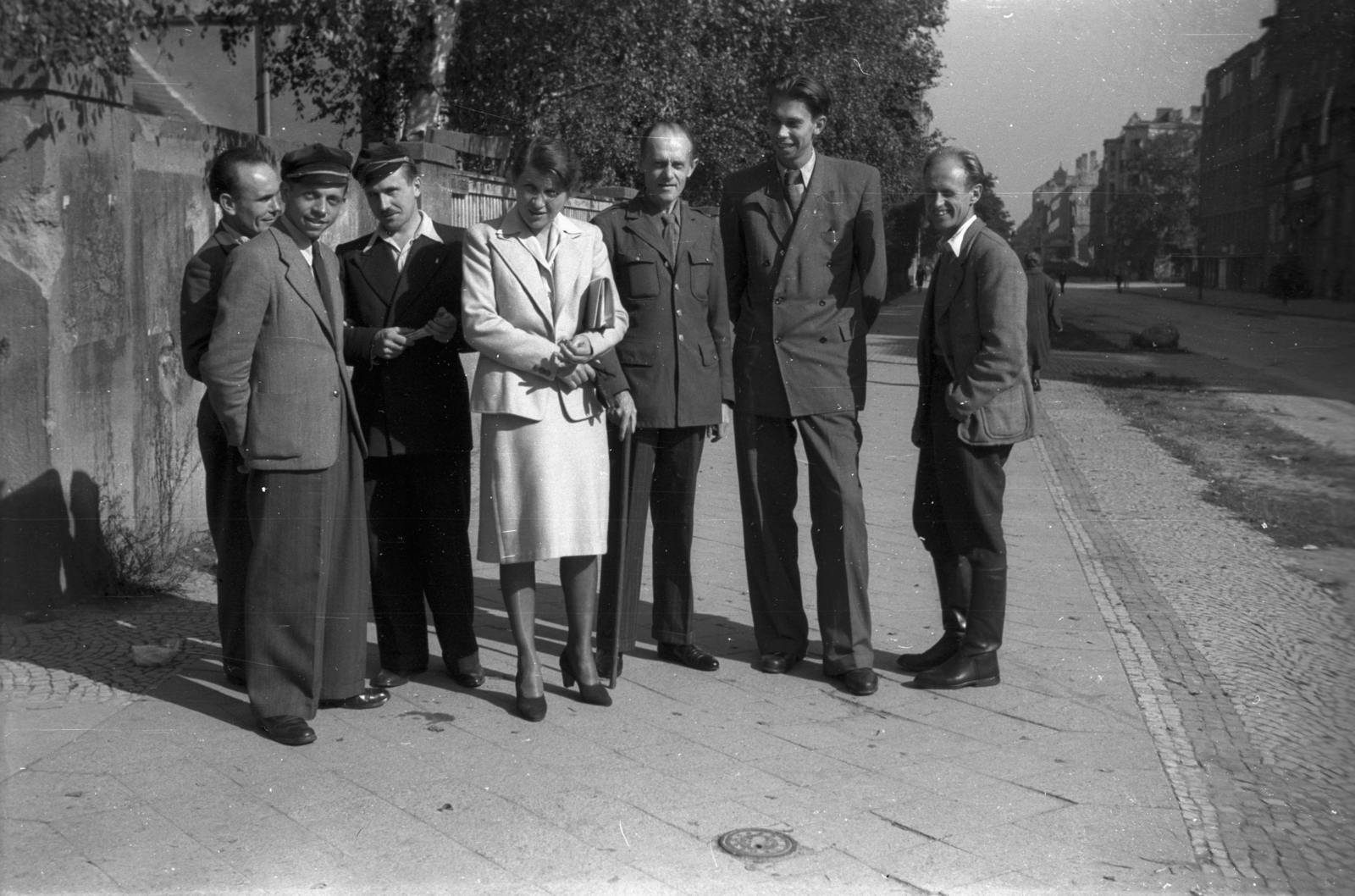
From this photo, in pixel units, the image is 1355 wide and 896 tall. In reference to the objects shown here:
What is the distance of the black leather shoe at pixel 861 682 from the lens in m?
4.54

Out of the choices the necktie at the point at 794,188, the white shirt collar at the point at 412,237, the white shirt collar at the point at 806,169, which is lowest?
the white shirt collar at the point at 412,237

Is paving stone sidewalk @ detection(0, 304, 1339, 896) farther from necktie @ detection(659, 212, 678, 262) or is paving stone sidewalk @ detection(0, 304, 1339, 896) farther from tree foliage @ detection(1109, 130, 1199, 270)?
tree foliage @ detection(1109, 130, 1199, 270)

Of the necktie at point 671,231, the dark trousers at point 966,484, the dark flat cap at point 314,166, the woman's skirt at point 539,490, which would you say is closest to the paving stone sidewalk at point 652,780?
the dark trousers at point 966,484

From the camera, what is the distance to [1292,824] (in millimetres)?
3510

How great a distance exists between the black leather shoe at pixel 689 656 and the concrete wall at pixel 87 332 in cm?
247

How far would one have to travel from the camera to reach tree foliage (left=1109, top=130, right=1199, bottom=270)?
7.95 ft

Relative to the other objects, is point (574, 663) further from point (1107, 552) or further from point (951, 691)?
point (1107, 552)

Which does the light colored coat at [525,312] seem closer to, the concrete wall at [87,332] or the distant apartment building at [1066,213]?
the distant apartment building at [1066,213]

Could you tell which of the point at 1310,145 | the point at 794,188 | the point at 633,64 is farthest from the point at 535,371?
the point at 633,64

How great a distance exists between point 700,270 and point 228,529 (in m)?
1.84

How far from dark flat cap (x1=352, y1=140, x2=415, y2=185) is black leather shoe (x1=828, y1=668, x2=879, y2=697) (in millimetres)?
2305

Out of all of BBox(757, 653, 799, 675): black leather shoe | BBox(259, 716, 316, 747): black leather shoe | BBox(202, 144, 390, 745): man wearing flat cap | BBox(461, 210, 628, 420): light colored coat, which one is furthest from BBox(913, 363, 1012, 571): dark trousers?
BBox(259, 716, 316, 747): black leather shoe

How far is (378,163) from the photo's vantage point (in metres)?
4.44

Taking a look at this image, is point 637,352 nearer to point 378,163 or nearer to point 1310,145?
point 378,163
